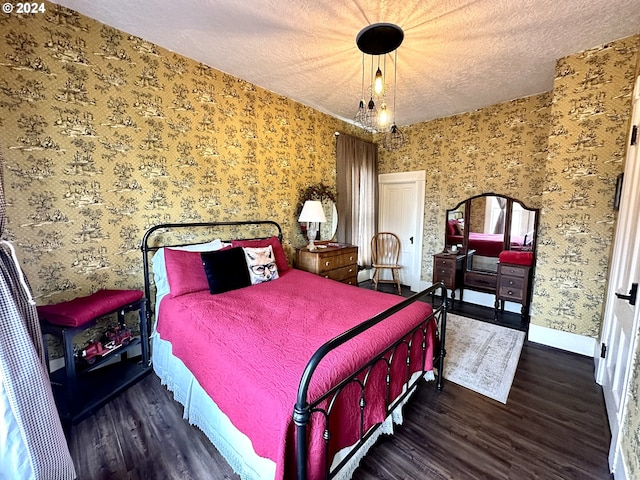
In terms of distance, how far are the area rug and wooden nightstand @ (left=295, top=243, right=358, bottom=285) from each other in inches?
56.6

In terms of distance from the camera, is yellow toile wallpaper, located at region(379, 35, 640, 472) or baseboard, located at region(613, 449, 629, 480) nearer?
baseboard, located at region(613, 449, 629, 480)

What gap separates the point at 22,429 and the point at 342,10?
9.39ft

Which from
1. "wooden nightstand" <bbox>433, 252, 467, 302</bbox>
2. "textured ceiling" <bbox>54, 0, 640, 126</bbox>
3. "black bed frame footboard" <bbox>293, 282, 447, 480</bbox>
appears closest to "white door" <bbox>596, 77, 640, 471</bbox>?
"textured ceiling" <bbox>54, 0, 640, 126</bbox>

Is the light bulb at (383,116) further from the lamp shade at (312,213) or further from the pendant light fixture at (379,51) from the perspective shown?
the lamp shade at (312,213)

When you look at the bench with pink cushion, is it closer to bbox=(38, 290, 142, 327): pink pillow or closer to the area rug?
bbox=(38, 290, 142, 327): pink pillow

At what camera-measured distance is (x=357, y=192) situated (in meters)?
4.61

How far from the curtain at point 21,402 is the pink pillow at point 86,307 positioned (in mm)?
639

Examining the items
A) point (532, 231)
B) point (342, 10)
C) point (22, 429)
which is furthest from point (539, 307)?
point (22, 429)

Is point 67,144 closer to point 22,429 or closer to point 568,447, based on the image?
point 22,429

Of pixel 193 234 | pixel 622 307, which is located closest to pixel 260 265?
pixel 193 234

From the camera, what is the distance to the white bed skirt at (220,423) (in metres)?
1.22

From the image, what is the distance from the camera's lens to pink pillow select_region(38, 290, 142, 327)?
67.2 inches

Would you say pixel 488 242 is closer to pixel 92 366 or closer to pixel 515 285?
pixel 515 285

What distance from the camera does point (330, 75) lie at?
2.89 m
